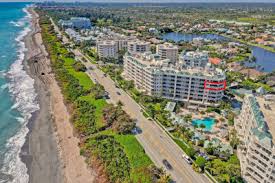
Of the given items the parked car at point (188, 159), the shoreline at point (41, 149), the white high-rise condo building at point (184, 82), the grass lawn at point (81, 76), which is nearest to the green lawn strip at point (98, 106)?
the grass lawn at point (81, 76)

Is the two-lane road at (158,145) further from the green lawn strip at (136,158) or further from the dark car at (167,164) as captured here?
the green lawn strip at (136,158)

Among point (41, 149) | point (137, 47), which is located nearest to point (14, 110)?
point (41, 149)

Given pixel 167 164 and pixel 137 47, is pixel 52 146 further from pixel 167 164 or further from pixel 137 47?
pixel 137 47

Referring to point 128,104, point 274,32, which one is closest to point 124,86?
point 128,104

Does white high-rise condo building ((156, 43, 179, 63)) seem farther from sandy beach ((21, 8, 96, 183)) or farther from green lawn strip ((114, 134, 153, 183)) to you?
green lawn strip ((114, 134, 153, 183))

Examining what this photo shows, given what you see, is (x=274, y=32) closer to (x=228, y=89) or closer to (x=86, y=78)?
(x=228, y=89)

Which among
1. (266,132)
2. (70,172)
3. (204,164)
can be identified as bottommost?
(70,172)

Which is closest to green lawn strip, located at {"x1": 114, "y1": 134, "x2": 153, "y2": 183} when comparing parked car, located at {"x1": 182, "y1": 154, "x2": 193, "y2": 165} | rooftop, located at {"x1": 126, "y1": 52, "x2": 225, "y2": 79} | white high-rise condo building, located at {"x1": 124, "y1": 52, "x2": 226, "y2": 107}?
parked car, located at {"x1": 182, "y1": 154, "x2": 193, "y2": 165}
